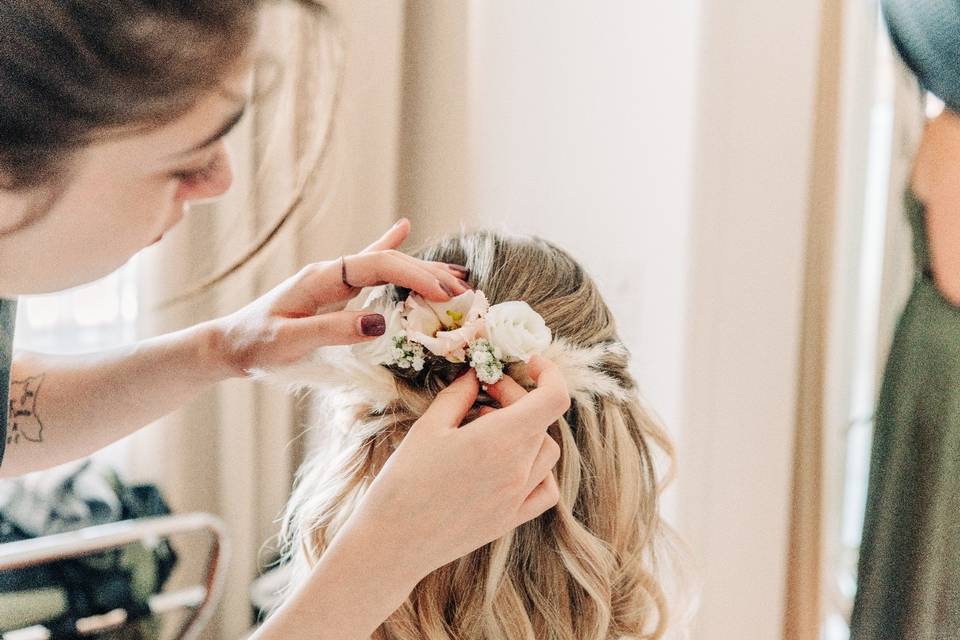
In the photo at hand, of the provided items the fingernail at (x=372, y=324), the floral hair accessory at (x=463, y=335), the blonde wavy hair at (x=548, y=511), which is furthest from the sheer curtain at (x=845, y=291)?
the fingernail at (x=372, y=324)

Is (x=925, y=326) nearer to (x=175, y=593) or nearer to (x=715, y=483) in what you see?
(x=715, y=483)

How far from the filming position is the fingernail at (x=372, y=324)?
2.50ft

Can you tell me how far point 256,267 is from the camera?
1439 mm

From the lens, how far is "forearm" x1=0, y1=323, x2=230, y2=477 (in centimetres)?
94

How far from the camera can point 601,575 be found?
834mm

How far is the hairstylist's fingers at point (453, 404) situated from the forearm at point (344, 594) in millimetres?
103

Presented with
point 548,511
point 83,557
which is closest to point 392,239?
point 548,511

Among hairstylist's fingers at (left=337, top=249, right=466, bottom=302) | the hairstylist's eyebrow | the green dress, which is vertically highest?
the hairstylist's eyebrow

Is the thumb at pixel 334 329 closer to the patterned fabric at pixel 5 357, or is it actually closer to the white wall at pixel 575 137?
the patterned fabric at pixel 5 357

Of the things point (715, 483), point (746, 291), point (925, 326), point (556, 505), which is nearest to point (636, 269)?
point (746, 291)

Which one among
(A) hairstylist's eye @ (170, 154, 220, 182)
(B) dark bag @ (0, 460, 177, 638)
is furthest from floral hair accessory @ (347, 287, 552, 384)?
(B) dark bag @ (0, 460, 177, 638)

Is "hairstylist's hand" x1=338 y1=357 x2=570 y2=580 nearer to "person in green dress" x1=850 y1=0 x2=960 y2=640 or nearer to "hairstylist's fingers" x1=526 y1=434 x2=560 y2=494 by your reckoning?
"hairstylist's fingers" x1=526 y1=434 x2=560 y2=494

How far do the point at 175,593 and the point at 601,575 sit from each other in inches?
38.1

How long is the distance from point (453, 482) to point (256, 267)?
0.87 metres
